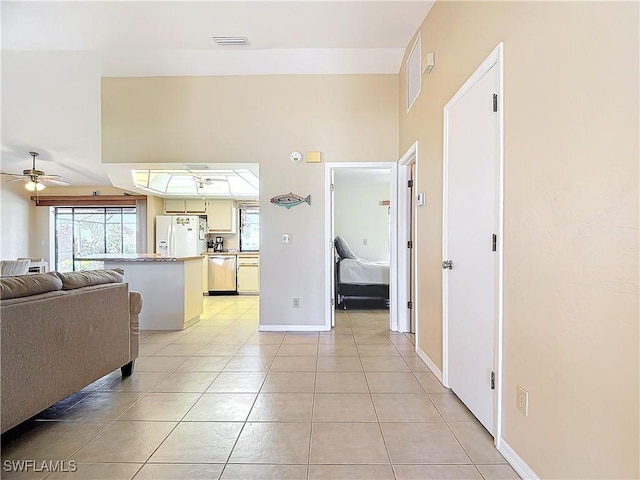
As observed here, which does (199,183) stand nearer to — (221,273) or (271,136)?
(221,273)

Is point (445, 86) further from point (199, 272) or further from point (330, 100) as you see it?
point (199, 272)

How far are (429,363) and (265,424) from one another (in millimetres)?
1499

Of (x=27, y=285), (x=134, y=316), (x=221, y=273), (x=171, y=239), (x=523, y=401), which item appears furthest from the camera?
(x=221, y=273)

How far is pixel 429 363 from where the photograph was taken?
282 centimetres

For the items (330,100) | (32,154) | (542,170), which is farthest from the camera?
(32,154)

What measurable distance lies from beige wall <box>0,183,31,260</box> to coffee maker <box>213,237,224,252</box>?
3.91 m

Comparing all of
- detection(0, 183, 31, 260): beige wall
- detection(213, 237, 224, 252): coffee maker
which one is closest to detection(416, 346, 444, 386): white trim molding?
detection(213, 237, 224, 252): coffee maker

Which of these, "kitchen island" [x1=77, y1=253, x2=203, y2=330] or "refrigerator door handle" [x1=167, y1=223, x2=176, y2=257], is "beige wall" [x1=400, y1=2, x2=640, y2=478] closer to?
"kitchen island" [x1=77, y1=253, x2=203, y2=330]

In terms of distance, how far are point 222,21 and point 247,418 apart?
340 cm

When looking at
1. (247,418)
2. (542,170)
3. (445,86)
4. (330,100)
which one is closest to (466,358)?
(542,170)

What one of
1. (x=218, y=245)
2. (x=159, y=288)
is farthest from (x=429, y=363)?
(x=218, y=245)

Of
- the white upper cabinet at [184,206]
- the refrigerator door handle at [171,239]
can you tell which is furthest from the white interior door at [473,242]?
the white upper cabinet at [184,206]

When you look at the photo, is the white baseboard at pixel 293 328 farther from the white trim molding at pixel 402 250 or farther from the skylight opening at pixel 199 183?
the skylight opening at pixel 199 183

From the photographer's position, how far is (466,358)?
2.10m
